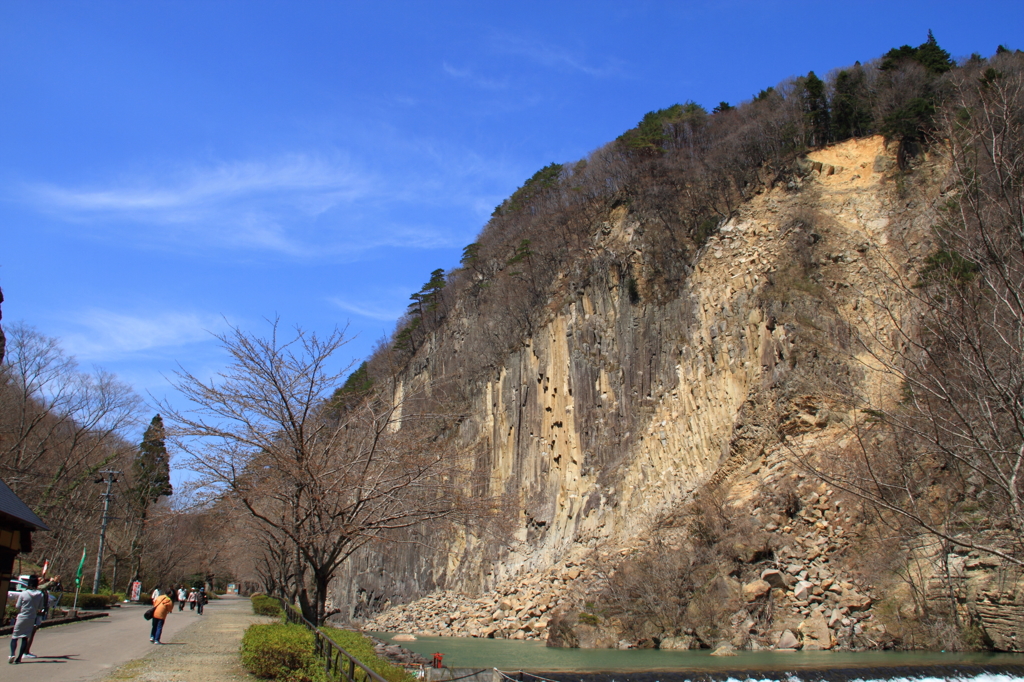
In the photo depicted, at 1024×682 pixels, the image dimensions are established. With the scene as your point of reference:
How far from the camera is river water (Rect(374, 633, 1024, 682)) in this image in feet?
45.0

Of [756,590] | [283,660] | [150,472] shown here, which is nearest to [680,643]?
[756,590]

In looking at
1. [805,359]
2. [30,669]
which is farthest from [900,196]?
[30,669]

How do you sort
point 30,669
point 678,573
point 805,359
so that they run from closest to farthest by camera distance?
point 30,669, point 678,573, point 805,359

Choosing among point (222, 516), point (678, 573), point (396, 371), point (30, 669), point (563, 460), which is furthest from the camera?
point (396, 371)

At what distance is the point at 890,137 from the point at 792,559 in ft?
75.0

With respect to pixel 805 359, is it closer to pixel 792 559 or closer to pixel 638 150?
pixel 792 559

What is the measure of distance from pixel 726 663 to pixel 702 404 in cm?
1613

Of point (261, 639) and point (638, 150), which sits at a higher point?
point (638, 150)

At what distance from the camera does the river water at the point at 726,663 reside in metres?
13.7

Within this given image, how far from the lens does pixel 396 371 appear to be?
66.6 m

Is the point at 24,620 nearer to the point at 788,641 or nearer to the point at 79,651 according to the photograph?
the point at 79,651

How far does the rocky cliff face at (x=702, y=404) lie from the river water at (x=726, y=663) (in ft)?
8.86

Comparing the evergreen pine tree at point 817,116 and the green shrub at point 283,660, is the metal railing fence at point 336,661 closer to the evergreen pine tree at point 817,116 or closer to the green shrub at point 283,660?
the green shrub at point 283,660

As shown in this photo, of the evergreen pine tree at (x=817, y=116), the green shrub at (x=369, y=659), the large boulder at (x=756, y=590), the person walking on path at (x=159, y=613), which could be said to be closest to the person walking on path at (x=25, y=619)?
Answer: the person walking on path at (x=159, y=613)
